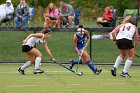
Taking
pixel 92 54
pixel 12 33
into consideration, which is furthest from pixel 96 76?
pixel 12 33

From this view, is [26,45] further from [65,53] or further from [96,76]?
[65,53]

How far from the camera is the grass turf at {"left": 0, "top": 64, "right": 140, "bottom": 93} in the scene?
52.9ft

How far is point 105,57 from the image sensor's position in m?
27.1

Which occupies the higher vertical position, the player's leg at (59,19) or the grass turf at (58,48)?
the player's leg at (59,19)

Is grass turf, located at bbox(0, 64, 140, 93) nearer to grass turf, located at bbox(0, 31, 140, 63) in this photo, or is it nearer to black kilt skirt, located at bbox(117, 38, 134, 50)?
black kilt skirt, located at bbox(117, 38, 134, 50)

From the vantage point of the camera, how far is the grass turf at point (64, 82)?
16.1m

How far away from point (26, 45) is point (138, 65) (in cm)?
623

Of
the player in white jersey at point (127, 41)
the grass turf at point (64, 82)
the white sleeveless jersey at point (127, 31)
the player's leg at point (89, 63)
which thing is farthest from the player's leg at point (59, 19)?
the white sleeveless jersey at point (127, 31)

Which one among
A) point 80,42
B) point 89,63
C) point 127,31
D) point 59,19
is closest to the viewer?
point 127,31

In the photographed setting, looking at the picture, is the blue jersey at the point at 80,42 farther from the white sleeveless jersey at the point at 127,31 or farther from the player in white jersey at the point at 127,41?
the white sleeveless jersey at the point at 127,31

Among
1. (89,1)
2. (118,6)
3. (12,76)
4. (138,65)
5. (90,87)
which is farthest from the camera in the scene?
(89,1)

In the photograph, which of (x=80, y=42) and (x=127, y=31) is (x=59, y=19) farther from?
(x=127, y=31)

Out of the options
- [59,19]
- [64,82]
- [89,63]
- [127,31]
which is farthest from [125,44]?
[59,19]

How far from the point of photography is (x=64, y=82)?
18031 mm
